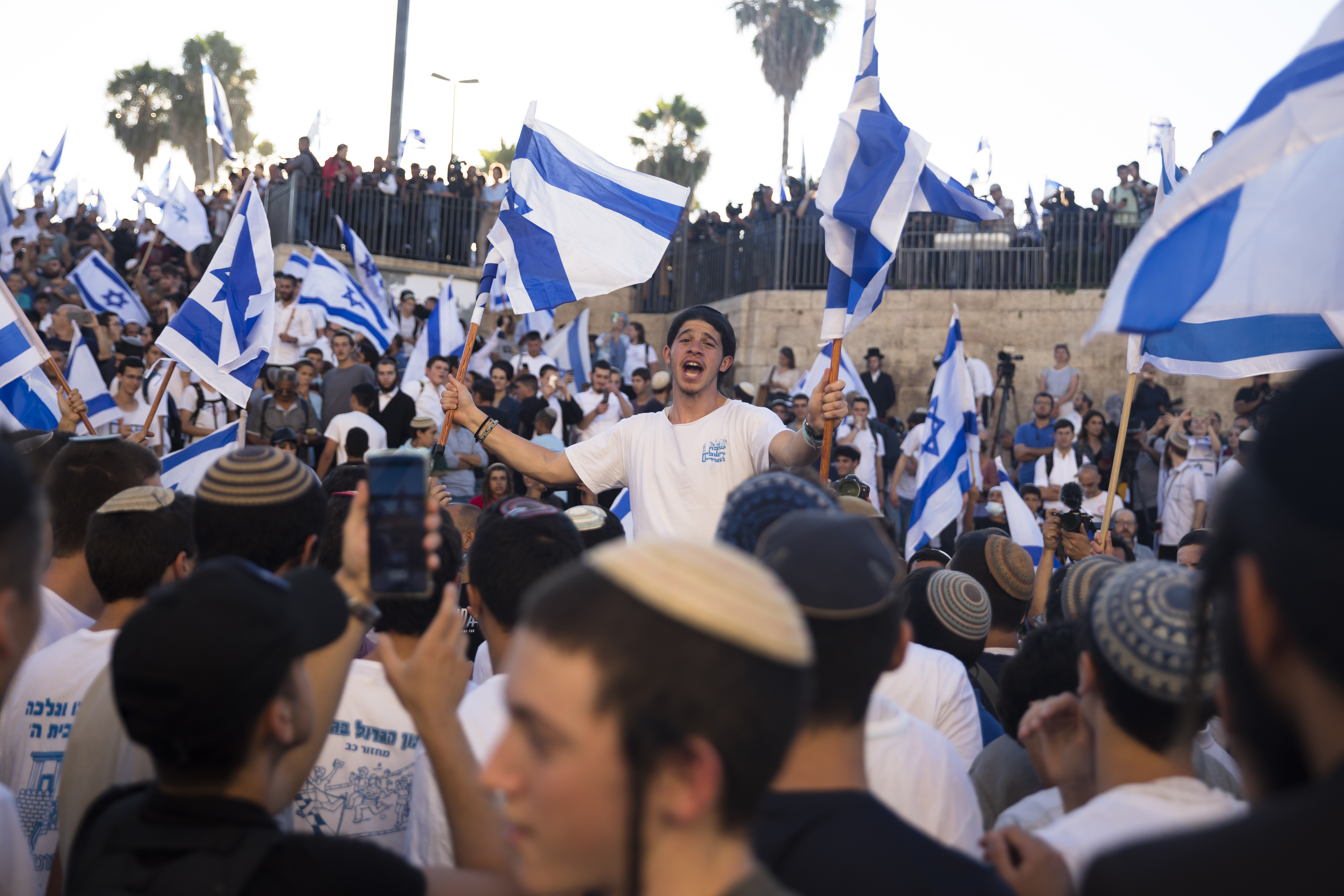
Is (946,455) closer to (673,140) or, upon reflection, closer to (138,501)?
Result: (138,501)

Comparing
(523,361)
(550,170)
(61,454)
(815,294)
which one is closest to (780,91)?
(815,294)

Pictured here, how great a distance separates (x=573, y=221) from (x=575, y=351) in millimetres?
8971

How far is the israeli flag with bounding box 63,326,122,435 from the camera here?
8.13m

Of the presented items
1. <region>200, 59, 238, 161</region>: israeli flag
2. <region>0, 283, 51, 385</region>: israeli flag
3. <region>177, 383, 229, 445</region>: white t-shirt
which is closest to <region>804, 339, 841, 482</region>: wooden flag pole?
<region>0, 283, 51, 385</region>: israeli flag

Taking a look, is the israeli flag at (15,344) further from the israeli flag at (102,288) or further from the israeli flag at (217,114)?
the israeli flag at (217,114)

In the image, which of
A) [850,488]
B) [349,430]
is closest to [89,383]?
[349,430]

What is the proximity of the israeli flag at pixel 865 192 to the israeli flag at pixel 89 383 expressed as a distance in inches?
212

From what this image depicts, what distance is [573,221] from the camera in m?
6.25

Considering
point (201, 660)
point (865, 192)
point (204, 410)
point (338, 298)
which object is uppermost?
point (338, 298)

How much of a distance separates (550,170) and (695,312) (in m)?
1.91

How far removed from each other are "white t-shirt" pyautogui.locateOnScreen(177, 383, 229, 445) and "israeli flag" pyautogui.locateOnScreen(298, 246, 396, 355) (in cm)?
122

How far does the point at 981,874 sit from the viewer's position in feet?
5.57

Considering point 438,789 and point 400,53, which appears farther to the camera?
point 400,53

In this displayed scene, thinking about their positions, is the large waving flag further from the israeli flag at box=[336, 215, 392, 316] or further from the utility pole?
the utility pole
